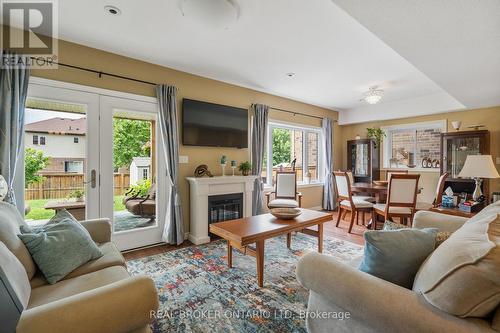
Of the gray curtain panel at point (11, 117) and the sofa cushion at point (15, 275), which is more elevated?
the gray curtain panel at point (11, 117)

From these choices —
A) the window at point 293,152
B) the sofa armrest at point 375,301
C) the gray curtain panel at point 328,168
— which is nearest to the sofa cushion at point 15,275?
the sofa armrest at point 375,301

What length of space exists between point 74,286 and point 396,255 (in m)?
1.76

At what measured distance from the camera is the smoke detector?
6.07ft

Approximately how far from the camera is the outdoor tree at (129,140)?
3139mm

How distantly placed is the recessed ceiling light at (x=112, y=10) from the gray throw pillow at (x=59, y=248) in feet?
6.09

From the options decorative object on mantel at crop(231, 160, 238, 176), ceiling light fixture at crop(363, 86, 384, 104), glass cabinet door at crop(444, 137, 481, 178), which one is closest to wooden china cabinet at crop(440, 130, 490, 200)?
glass cabinet door at crop(444, 137, 481, 178)

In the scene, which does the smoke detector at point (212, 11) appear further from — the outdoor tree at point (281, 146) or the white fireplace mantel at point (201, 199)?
the outdoor tree at point (281, 146)

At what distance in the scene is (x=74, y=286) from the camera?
1389 millimetres

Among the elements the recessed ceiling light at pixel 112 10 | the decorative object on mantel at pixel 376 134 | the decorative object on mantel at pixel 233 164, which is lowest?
the decorative object on mantel at pixel 233 164

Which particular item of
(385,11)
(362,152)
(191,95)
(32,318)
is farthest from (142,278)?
(362,152)

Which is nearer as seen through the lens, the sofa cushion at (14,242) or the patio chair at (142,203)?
the sofa cushion at (14,242)

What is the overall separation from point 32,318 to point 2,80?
256 centimetres

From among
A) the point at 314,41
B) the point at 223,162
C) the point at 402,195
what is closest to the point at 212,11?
the point at 314,41

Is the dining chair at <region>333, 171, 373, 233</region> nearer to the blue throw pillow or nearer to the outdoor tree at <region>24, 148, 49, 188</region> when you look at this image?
the blue throw pillow
